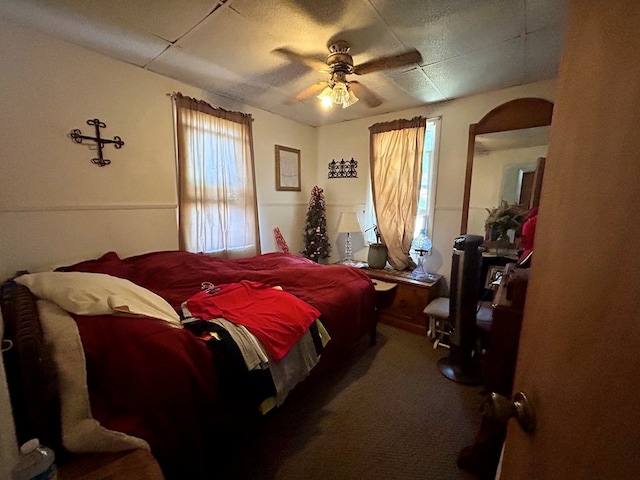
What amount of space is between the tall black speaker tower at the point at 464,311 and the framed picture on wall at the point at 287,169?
235 centimetres

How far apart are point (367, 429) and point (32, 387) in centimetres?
164

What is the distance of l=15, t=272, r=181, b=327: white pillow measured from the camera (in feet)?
3.62

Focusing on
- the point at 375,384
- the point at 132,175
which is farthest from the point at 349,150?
the point at 375,384

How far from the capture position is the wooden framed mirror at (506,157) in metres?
2.37

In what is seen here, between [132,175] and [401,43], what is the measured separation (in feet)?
7.98

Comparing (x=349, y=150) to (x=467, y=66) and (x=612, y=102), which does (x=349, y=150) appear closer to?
(x=467, y=66)

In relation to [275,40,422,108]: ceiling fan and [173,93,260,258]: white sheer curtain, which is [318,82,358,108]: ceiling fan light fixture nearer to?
[275,40,422,108]: ceiling fan

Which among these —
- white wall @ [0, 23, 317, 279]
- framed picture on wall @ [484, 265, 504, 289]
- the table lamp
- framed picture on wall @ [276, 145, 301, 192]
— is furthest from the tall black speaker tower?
white wall @ [0, 23, 317, 279]

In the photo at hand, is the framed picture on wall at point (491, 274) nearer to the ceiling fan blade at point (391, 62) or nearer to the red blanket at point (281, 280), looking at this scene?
the red blanket at point (281, 280)

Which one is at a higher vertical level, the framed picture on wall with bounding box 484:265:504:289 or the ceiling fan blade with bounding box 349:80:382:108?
the ceiling fan blade with bounding box 349:80:382:108

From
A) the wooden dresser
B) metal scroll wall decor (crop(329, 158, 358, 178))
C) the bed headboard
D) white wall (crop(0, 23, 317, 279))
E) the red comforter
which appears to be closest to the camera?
the bed headboard

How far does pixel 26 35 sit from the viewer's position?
1743 millimetres

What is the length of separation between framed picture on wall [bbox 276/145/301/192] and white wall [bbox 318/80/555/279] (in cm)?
62

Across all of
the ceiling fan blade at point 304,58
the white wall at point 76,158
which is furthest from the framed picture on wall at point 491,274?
the white wall at point 76,158
